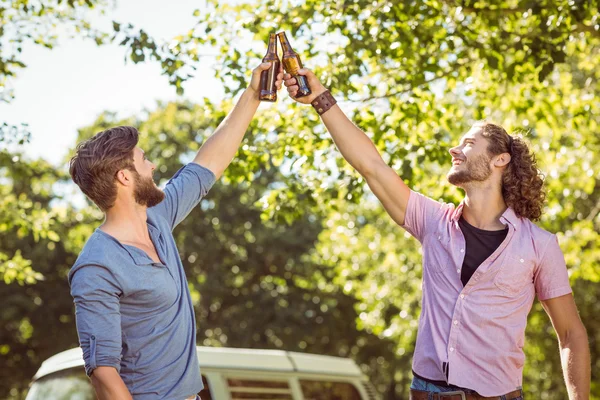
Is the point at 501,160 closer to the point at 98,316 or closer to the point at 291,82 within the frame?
the point at 291,82

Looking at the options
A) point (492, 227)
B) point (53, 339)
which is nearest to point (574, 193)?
point (492, 227)

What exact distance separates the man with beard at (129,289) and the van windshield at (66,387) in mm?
6370

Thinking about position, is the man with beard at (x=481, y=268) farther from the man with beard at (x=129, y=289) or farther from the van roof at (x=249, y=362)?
the van roof at (x=249, y=362)

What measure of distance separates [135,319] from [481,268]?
1.56 metres

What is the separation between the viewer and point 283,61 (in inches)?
181

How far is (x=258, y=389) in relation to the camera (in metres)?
10.9

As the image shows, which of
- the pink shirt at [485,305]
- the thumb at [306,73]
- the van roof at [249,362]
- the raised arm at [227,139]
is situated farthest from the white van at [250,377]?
the pink shirt at [485,305]

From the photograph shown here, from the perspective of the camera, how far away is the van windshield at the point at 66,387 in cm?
961

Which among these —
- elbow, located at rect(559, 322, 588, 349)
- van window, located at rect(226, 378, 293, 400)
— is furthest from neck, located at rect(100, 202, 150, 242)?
van window, located at rect(226, 378, 293, 400)

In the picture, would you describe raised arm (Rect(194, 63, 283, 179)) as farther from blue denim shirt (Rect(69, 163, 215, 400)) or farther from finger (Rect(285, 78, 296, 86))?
blue denim shirt (Rect(69, 163, 215, 400))

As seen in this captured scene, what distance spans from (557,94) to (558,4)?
3.76 metres

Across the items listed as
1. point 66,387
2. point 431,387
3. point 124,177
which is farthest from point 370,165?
point 66,387

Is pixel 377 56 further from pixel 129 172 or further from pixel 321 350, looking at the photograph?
pixel 321 350

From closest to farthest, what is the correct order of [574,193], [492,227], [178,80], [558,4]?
[492,227]
[558,4]
[178,80]
[574,193]
